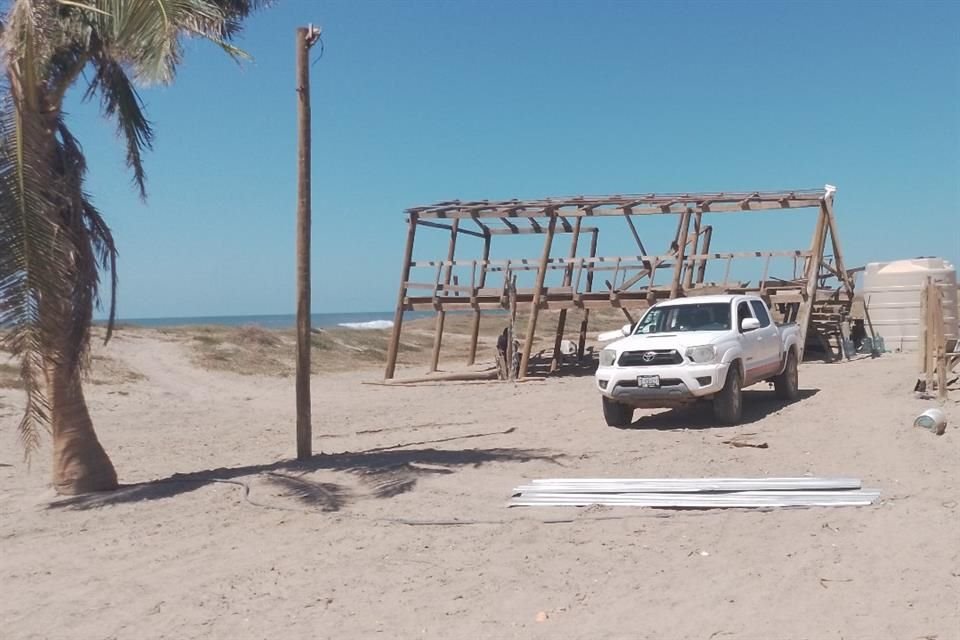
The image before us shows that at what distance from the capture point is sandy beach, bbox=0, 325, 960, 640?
5504 millimetres

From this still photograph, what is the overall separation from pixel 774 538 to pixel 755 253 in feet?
47.1

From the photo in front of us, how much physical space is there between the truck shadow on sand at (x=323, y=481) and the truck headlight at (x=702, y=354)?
2.52 meters

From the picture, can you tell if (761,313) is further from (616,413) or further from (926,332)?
(616,413)

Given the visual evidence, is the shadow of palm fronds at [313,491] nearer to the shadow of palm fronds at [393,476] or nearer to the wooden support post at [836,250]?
the shadow of palm fronds at [393,476]

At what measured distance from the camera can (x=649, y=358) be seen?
12.2 meters

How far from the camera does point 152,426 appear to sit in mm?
15938

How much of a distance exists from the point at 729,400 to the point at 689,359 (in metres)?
0.86

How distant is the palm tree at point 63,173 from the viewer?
7.72m

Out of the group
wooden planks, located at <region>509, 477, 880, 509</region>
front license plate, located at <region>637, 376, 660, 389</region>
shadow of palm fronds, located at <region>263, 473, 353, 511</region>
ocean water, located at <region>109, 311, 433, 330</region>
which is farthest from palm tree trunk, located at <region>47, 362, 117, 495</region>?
ocean water, located at <region>109, 311, 433, 330</region>

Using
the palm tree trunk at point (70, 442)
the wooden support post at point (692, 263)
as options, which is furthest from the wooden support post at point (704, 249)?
the palm tree trunk at point (70, 442)

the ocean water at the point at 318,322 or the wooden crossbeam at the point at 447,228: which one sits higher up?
the wooden crossbeam at the point at 447,228

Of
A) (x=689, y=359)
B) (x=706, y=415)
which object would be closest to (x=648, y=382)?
(x=689, y=359)

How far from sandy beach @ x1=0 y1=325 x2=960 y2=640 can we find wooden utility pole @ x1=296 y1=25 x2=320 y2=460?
0.98 metres

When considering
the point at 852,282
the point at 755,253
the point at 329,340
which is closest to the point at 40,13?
the point at 755,253
